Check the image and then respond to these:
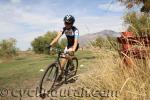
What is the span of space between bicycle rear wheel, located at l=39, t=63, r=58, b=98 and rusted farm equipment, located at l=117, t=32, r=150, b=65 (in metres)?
2.29

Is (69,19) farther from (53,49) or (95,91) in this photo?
(95,91)

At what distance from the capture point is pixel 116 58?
838cm

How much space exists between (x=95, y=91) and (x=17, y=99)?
2.56 meters

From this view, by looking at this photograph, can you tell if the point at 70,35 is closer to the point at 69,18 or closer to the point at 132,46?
the point at 69,18

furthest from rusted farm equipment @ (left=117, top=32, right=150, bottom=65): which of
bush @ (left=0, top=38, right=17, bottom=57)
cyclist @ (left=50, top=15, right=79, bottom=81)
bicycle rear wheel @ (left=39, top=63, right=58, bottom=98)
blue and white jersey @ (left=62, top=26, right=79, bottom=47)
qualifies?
bush @ (left=0, top=38, right=17, bottom=57)

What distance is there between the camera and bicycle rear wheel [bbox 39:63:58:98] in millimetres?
9773

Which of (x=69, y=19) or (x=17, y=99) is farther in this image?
(x=69, y=19)

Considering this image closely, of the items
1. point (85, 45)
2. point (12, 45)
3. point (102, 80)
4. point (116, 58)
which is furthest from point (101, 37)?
point (12, 45)

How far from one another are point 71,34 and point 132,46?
144 inches

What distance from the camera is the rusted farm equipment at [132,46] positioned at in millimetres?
7641

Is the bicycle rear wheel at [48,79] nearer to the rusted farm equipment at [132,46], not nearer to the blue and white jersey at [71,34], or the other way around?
the blue and white jersey at [71,34]

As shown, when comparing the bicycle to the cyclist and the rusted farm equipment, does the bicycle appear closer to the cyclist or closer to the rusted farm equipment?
the cyclist

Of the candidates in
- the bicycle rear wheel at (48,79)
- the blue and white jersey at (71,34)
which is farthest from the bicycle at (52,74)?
the blue and white jersey at (71,34)

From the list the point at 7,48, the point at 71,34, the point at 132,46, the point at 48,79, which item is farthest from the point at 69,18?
the point at 7,48
